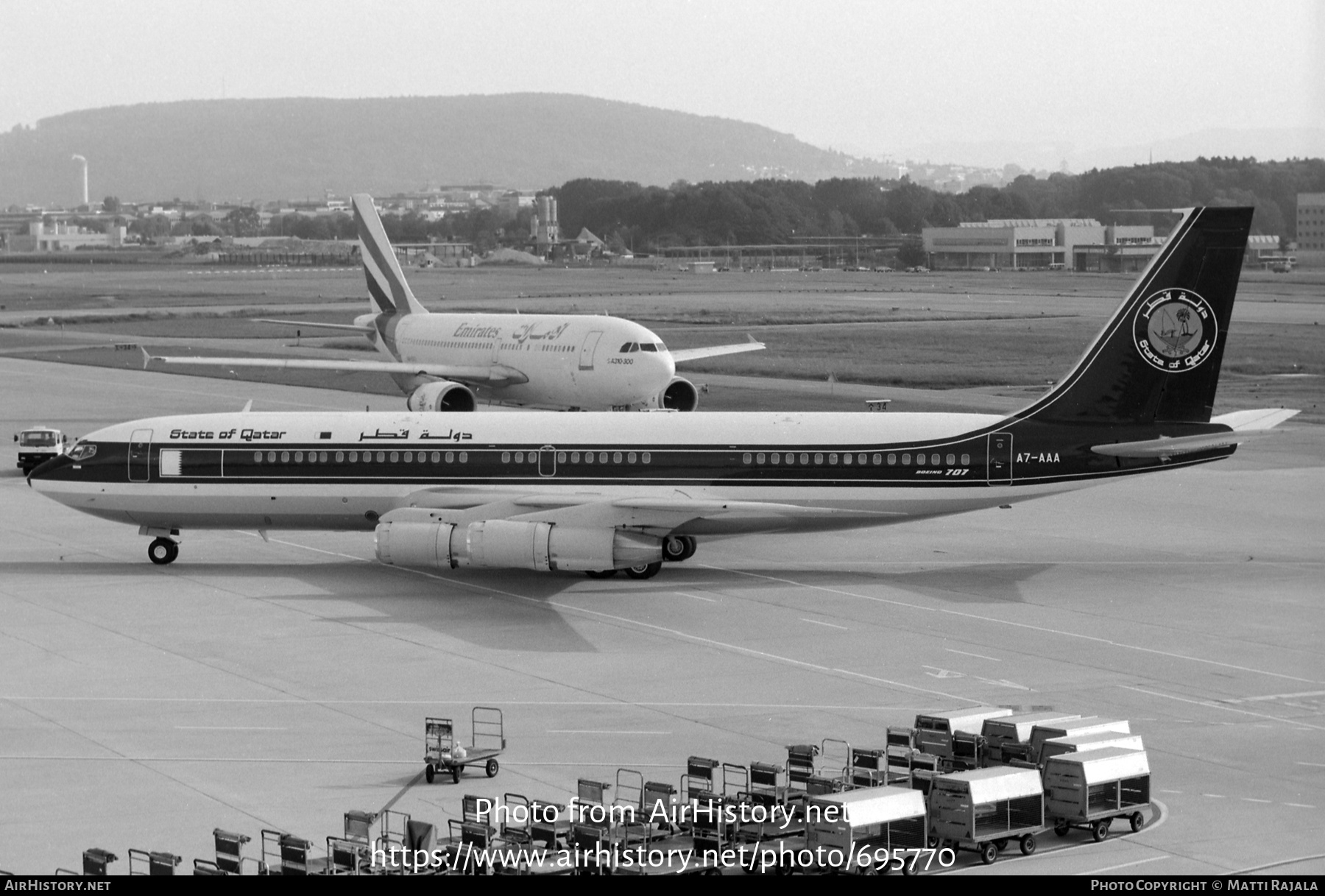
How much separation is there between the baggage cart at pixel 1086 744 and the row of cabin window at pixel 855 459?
18.3m

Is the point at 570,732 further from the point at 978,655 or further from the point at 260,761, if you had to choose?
the point at 978,655

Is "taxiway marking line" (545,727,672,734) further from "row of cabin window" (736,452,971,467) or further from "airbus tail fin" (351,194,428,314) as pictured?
"airbus tail fin" (351,194,428,314)

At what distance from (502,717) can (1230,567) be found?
72.7 feet

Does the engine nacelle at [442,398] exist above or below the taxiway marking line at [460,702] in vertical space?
above

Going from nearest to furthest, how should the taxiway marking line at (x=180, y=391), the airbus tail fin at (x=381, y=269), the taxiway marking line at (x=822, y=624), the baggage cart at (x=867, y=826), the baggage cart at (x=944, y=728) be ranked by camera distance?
the baggage cart at (x=867, y=826)
the baggage cart at (x=944, y=728)
the taxiway marking line at (x=822, y=624)
the airbus tail fin at (x=381, y=269)
the taxiway marking line at (x=180, y=391)

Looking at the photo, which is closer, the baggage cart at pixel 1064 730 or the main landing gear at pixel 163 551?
the baggage cart at pixel 1064 730

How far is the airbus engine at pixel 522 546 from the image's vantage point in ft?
134

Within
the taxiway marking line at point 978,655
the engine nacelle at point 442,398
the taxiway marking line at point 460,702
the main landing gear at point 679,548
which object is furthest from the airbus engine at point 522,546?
the engine nacelle at point 442,398

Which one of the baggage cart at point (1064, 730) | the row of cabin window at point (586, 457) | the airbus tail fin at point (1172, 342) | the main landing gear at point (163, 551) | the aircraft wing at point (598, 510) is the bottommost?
the main landing gear at point (163, 551)

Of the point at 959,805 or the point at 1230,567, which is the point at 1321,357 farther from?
the point at 959,805

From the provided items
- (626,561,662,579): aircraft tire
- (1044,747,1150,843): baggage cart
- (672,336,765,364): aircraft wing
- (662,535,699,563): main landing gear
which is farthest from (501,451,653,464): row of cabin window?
(672,336,765,364): aircraft wing

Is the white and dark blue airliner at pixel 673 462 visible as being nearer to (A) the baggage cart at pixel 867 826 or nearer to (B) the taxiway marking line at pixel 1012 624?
(B) the taxiway marking line at pixel 1012 624

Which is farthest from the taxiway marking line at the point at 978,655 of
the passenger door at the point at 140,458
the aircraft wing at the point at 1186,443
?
the passenger door at the point at 140,458

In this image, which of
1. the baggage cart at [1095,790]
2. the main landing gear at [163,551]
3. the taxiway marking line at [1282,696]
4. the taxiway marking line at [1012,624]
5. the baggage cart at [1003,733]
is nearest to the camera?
the baggage cart at [1095,790]
